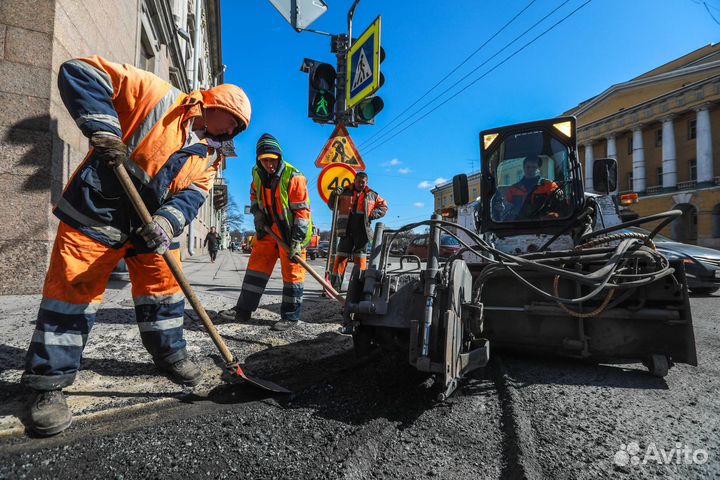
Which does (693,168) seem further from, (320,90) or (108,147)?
(108,147)

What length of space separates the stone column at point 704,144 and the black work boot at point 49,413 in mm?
36523

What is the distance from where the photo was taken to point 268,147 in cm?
380

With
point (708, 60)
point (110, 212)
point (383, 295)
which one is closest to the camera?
point (110, 212)

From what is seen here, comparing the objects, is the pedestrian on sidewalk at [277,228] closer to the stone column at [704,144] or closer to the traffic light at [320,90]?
the traffic light at [320,90]

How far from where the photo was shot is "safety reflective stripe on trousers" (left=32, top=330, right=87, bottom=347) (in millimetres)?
1777

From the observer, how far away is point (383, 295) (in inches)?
87.5

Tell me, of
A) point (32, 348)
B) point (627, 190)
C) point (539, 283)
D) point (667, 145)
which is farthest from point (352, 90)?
point (627, 190)

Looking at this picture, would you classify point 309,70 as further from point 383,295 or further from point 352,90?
point 383,295

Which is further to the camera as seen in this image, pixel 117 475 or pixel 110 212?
pixel 110 212

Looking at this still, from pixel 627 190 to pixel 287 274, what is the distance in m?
38.8

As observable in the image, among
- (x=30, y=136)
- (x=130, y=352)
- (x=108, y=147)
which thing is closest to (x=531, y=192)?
(x=108, y=147)

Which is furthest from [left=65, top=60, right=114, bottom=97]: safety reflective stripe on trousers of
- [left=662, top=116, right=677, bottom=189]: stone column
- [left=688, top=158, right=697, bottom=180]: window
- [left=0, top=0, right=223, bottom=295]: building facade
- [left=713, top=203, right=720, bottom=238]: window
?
[left=688, top=158, right=697, bottom=180]: window

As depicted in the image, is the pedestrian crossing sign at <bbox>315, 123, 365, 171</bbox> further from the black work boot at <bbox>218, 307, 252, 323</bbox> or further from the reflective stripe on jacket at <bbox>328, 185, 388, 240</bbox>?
the black work boot at <bbox>218, 307, 252, 323</bbox>

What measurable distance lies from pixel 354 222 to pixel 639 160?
35.6 meters
